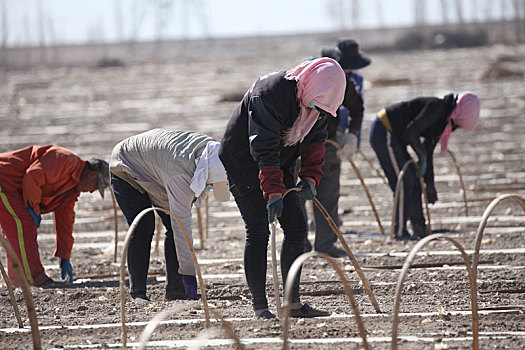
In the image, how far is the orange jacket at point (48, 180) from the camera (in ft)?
16.0

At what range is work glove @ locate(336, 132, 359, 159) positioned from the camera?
236 inches

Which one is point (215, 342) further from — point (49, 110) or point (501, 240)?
point (49, 110)

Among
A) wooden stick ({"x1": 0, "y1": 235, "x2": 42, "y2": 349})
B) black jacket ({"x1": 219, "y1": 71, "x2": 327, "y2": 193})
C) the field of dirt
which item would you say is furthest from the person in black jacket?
wooden stick ({"x1": 0, "y1": 235, "x2": 42, "y2": 349})

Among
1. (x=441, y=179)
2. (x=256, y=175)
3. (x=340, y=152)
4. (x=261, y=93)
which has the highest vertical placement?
(x=261, y=93)

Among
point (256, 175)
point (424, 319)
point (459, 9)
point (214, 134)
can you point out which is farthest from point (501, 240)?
point (459, 9)

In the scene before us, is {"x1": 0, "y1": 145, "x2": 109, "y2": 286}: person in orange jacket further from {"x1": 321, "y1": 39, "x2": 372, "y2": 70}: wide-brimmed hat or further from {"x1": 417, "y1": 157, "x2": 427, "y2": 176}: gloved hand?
{"x1": 417, "y1": 157, "x2": 427, "y2": 176}: gloved hand

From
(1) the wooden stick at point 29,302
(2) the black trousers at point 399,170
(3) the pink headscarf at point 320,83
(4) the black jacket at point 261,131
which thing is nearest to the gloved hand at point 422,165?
(2) the black trousers at point 399,170

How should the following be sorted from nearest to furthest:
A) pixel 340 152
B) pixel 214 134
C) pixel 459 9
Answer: pixel 340 152
pixel 214 134
pixel 459 9

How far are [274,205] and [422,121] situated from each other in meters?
2.82

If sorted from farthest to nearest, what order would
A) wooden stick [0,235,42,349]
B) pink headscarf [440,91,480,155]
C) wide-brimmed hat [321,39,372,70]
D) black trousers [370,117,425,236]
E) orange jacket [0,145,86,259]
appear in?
black trousers [370,117,425,236], wide-brimmed hat [321,39,372,70], pink headscarf [440,91,480,155], orange jacket [0,145,86,259], wooden stick [0,235,42,349]

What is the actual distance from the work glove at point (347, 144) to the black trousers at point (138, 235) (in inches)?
79.3

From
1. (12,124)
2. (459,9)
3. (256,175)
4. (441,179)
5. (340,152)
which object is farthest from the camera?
(459,9)

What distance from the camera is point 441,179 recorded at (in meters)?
9.18

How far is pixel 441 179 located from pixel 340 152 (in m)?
3.68
